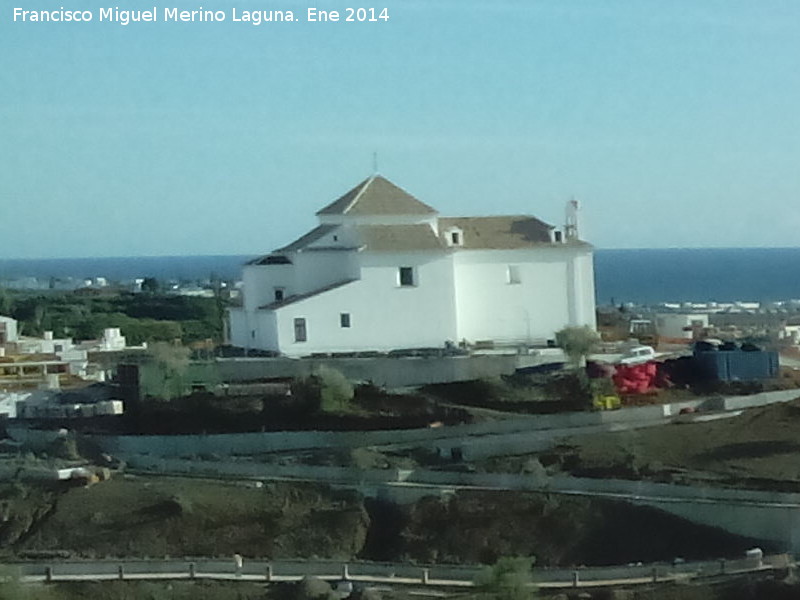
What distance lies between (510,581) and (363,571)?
11.4ft

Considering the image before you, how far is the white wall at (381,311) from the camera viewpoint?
36719 millimetres

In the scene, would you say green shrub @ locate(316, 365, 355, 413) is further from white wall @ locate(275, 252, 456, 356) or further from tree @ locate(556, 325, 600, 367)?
tree @ locate(556, 325, 600, 367)

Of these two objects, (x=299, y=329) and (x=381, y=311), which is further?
(x=381, y=311)

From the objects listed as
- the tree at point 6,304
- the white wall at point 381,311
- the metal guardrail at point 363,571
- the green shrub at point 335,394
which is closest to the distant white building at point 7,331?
the white wall at point 381,311

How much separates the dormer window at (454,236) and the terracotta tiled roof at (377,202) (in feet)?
2.00

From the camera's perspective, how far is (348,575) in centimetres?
2406

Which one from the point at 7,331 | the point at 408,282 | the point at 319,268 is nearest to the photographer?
the point at 408,282

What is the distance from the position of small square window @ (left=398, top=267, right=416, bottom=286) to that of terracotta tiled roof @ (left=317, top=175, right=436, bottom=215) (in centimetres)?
199

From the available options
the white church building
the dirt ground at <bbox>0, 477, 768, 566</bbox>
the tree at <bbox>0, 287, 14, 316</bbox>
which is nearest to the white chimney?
the white church building

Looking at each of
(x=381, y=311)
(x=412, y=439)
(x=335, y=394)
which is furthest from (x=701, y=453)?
(x=381, y=311)

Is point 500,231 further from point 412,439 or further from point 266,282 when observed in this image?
point 412,439

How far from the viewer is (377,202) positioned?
129 feet

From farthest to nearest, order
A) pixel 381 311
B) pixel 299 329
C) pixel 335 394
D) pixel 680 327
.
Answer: pixel 680 327 → pixel 381 311 → pixel 299 329 → pixel 335 394

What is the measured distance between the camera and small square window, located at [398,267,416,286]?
123 feet
